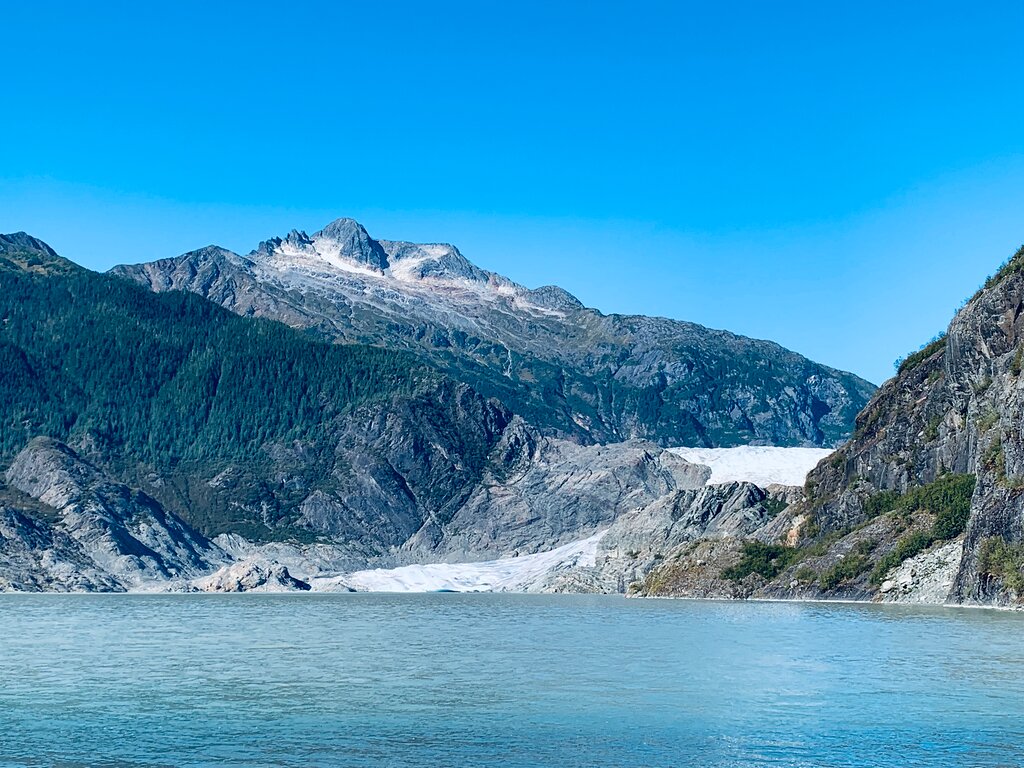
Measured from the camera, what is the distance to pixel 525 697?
7625 cm

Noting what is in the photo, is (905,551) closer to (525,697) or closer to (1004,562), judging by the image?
(1004,562)

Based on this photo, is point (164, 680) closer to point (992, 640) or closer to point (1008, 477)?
point (992, 640)

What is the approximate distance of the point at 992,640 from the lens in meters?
109

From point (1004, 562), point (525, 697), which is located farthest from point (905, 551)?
point (525, 697)

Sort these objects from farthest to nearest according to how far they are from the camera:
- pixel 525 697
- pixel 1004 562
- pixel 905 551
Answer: pixel 905 551
pixel 1004 562
pixel 525 697

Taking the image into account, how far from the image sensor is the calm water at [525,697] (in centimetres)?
5762

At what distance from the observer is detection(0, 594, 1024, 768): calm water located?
189 ft

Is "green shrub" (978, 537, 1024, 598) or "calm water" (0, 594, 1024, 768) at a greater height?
"green shrub" (978, 537, 1024, 598)

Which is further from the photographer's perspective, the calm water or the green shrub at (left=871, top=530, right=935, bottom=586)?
the green shrub at (left=871, top=530, right=935, bottom=586)

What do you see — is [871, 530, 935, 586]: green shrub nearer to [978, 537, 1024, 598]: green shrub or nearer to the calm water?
[978, 537, 1024, 598]: green shrub

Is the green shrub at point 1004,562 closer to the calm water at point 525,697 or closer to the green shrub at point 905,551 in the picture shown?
the calm water at point 525,697

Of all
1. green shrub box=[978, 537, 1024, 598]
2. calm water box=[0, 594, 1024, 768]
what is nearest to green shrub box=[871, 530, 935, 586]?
green shrub box=[978, 537, 1024, 598]

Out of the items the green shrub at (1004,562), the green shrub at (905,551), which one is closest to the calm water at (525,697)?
the green shrub at (1004,562)

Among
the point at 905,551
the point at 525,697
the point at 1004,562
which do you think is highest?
the point at 1004,562
